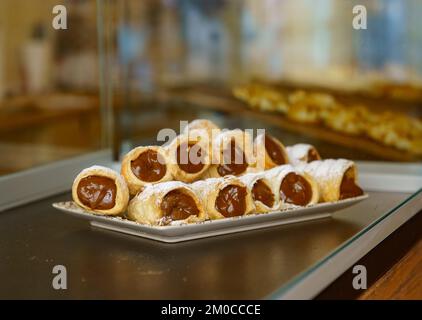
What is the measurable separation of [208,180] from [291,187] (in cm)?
16

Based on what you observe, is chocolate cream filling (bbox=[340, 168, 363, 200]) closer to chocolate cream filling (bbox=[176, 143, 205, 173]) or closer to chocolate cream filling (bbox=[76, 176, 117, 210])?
chocolate cream filling (bbox=[176, 143, 205, 173])

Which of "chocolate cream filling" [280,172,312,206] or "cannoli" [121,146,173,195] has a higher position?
"cannoli" [121,146,173,195]

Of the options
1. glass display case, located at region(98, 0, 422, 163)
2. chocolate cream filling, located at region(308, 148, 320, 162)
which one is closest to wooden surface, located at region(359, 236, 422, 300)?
chocolate cream filling, located at region(308, 148, 320, 162)

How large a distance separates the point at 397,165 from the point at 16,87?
1.98 meters

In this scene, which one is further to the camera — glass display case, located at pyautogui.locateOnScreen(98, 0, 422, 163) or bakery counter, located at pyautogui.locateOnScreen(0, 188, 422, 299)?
glass display case, located at pyautogui.locateOnScreen(98, 0, 422, 163)

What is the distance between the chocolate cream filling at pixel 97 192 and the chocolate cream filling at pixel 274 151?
331mm

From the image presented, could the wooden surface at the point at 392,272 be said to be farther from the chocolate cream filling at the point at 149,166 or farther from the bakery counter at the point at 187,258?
the chocolate cream filling at the point at 149,166

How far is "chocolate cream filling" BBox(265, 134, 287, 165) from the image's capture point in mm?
1456

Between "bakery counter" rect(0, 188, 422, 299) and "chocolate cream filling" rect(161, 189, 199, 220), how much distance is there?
0.15 ft

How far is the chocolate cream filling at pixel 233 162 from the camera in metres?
1.39

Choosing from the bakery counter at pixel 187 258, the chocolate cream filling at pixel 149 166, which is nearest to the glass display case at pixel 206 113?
the bakery counter at pixel 187 258

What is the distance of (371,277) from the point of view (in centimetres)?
125
